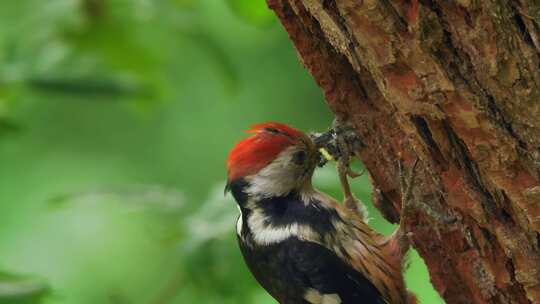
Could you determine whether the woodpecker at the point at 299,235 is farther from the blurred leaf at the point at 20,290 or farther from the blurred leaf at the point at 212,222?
the blurred leaf at the point at 20,290

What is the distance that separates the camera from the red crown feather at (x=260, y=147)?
10.1ft

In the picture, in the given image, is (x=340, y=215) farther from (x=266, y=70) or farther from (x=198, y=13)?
(x=266, y=70)

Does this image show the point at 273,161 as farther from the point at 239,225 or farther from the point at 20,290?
the point at 20,290

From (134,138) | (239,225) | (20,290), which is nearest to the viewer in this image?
(20,290)

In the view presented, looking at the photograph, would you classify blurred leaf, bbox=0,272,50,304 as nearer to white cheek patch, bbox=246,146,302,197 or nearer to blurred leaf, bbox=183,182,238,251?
blurred leaf, bbox=183,182,238,251

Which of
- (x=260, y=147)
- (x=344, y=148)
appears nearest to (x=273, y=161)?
(x=260, y=147)

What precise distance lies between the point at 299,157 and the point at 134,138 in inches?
139

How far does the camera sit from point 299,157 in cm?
321

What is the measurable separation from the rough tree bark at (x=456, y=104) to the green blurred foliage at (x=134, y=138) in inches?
28.0

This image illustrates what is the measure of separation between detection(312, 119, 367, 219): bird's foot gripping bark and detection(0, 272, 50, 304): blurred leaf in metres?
0.98

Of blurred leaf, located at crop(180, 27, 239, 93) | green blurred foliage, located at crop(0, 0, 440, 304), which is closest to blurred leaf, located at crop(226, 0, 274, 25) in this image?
green blurred foliage, located at crop(0, 0, 440, 304)

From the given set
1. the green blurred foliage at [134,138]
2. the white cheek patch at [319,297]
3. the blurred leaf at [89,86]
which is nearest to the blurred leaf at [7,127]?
the green blurred foliage at [134,138]

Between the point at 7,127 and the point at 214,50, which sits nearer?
the point at 7,127

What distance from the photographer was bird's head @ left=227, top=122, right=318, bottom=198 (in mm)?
3109
